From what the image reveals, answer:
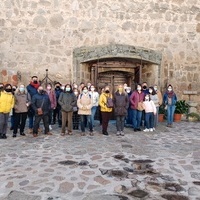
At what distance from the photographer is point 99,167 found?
195 inches

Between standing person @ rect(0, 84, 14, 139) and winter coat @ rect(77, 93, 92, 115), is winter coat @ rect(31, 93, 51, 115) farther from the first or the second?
winter coat @ rect(77, 93, 92, 115)

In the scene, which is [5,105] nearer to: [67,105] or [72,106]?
[67,105]

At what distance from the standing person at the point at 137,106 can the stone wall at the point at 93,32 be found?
2.93m

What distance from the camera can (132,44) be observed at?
10977 mm

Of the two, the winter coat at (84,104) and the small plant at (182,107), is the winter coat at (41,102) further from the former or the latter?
the small plant at (182,107)

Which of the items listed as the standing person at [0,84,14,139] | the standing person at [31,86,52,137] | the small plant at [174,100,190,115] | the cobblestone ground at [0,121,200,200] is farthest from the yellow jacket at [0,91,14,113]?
the small plant at [174,100,190,115]

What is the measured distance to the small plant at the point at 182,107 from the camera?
1106 centimetres

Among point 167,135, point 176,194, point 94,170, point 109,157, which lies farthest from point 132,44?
point 176,194

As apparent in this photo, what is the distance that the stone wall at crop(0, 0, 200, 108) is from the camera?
33.7 ft

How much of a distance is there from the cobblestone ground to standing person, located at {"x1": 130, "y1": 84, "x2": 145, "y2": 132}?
97 cm

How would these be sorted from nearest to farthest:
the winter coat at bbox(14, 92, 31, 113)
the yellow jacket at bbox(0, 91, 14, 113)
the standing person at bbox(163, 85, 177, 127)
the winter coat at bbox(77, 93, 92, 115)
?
the yellow jacket at bbox(0, 91, 14, 113) → the winter coat at bbox(14, 92, 31, 113) → the winter coat at bbox(77, 93, 92, 115) → the standing person at bbox(163, 85, 177, 127)

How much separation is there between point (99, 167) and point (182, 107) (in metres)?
7.10

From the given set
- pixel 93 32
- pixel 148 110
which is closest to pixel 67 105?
pixel 148 110

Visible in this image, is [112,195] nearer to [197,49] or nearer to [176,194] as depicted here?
[176,194]
